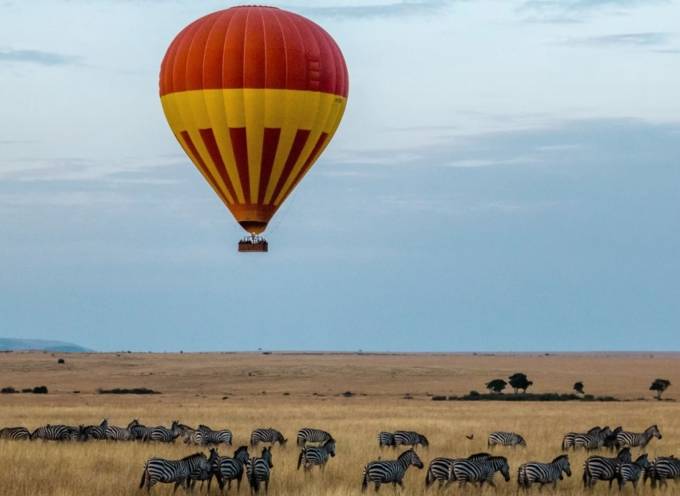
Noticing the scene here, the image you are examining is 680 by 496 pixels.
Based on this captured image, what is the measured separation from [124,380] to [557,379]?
3627 centimetres

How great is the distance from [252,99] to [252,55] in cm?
134

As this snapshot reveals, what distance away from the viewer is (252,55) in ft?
112

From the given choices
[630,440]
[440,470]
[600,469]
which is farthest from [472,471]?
[630,440]

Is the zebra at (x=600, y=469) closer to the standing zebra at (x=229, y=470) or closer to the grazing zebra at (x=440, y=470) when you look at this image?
the grazing zebra at (x=440, y=470)

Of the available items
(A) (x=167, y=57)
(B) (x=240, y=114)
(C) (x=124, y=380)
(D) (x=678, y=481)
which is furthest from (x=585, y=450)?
(C) (x=124, y=380)

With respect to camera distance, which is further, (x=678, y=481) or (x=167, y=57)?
(x=167, y=57)

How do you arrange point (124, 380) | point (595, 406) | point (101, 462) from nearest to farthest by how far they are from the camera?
1. point (101, 462)
2. point (595, 406)
3. point (124, 380)

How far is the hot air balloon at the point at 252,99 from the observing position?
3412cm

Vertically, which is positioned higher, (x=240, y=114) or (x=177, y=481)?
(x=240, y=114)

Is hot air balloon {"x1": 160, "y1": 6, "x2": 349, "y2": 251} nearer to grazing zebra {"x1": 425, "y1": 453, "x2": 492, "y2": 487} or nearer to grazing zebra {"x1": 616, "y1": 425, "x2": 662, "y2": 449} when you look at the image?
grazing zebra {"x1": 616, "y1": 425, "x2": 662, "y2": 449}

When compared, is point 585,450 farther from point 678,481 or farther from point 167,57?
point 167,57

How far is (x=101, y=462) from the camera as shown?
24531 mm

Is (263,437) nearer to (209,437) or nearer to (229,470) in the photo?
(209,437)

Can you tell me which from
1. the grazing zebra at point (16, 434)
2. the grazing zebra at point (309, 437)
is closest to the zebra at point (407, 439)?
the grazing zebra at point (309, 437)
